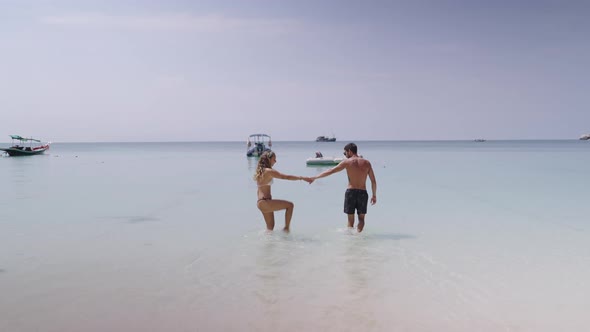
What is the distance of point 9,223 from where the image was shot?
11398 millimetres

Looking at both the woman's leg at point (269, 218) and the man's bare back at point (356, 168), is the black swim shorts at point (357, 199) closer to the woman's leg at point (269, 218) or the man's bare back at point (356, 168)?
the man's bare back at point (356, 168)

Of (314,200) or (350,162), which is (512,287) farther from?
(314,200)

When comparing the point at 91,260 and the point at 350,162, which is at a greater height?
the point at 350,162

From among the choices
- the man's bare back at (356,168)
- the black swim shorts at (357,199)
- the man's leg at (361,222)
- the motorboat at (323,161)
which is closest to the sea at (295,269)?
the man's leg at (361,222)

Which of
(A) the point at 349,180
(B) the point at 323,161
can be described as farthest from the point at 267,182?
(B) the point at 323,161

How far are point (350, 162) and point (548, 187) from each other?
15676mm

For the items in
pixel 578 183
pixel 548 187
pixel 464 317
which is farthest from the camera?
pixel 578 183

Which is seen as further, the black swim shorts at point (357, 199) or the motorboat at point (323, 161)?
the motorboat at point (323, 161)

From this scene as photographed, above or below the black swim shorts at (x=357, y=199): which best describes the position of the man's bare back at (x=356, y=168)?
above

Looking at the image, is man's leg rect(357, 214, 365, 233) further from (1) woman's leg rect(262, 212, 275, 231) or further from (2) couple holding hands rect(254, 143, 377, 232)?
(1) woman's leg rect(262, 212, 275, 231)

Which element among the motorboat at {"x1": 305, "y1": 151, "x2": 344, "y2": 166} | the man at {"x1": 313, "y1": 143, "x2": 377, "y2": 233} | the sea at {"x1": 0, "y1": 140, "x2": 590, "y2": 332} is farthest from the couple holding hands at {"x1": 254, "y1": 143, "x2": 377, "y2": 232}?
the motorboat at {"x1": 305, "y1": 151, "x2": 344, "y2": 166}

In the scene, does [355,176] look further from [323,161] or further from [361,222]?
[323,161]

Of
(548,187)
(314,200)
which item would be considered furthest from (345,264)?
(548,187)

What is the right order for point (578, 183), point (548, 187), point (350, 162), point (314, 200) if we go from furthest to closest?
point (578, 183) → point (548, 187) → point (314, 200) → point (350, 162)
